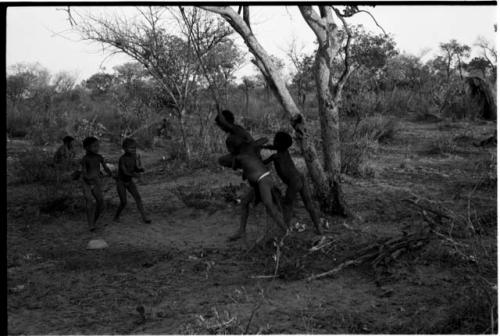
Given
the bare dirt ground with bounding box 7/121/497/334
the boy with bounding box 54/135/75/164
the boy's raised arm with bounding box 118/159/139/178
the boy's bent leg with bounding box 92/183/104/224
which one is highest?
the boy with bounding box 54/135/75/164

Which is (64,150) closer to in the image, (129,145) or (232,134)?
(129,145)

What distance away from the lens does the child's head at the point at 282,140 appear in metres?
5.58

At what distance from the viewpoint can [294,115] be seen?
6.14 metres

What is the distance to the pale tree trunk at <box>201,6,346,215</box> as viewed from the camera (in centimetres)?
595

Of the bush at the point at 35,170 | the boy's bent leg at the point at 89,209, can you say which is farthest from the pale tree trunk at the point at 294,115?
the bush at the point at 35,170

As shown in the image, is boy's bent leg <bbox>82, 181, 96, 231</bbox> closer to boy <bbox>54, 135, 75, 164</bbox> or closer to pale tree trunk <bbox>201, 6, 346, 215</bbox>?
boy <bbox>54, 135, 75, 164</bbox>

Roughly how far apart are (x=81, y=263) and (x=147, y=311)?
1490mm

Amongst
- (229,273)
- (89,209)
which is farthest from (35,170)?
(229,273)

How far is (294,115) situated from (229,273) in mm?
2040

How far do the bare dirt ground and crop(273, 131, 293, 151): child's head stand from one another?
3.07ft

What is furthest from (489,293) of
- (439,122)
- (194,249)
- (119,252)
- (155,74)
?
(439,122)

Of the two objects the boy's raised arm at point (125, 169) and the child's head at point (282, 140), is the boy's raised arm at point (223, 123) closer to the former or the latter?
the child's head at point (282, 140)

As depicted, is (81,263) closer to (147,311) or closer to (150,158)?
(147,311)

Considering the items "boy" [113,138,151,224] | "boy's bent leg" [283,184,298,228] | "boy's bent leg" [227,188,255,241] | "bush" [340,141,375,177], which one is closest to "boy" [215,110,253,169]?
"boy's bent leg" [227,188,255,241]
